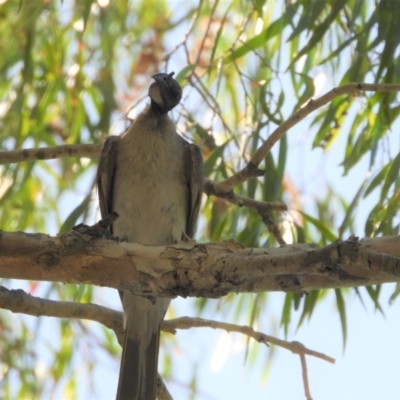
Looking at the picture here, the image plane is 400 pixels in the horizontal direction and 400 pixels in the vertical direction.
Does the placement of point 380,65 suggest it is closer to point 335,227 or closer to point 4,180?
point 335,227

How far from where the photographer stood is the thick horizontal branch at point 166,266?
2.26 metres

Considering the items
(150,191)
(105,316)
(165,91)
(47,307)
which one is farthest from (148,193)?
(47,307)

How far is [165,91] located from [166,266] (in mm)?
1124

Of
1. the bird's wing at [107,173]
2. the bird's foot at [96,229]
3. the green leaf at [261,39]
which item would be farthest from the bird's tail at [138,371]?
the green leaf at [261,39]

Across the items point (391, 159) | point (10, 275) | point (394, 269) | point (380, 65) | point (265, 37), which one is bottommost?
point (394, 269)

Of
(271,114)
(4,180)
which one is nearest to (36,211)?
(4,180)

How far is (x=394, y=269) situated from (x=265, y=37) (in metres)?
1.84

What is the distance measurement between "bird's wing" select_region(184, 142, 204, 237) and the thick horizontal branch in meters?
0.91

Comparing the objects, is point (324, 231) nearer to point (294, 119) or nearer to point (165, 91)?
point (294, 119)

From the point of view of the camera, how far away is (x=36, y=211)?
430cm

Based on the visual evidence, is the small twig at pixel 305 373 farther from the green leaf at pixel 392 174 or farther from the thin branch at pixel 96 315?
the green leaf at pixel 392 174

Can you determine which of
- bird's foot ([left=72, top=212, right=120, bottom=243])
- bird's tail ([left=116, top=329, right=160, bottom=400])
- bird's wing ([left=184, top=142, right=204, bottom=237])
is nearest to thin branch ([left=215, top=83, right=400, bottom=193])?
bird's wing ([left=184, top=142, right=204, bottom=237])

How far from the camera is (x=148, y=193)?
3.27 meters

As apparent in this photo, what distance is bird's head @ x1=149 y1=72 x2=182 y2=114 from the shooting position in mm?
3211
